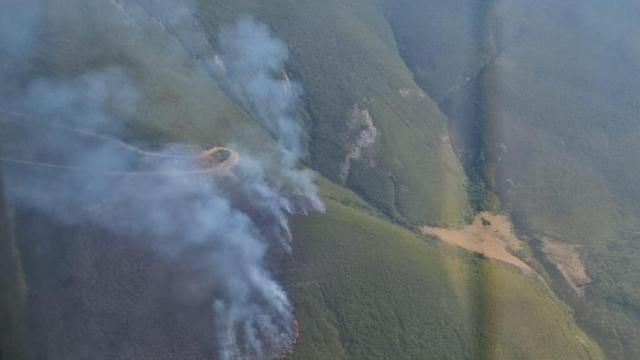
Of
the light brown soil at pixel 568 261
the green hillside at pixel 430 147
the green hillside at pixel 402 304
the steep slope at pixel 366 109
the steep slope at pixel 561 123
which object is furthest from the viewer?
Result: the steep slope at pixel 366 109

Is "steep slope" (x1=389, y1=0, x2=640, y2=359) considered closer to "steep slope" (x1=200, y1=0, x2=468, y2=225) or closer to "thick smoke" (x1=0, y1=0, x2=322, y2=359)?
"steep slope" (x1=200, y1=0, x2=468, y2=225)

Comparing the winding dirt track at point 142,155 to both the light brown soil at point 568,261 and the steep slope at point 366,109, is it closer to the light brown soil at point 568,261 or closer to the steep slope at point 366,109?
the steep slope at point 366,109

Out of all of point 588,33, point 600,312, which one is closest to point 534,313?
point 600,312

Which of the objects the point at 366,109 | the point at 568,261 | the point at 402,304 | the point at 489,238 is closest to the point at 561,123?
the point at 568,261

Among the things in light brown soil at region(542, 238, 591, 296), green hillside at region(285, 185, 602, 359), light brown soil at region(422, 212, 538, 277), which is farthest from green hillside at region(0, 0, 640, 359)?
light brown soil at region(422, 212, 538, 277)

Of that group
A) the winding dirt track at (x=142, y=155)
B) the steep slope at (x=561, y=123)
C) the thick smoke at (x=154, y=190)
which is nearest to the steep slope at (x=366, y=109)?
the steep slope at (x=561, y=123)

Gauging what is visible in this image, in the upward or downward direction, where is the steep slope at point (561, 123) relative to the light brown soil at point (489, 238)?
upward

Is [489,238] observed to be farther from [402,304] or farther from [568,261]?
[402,304]
